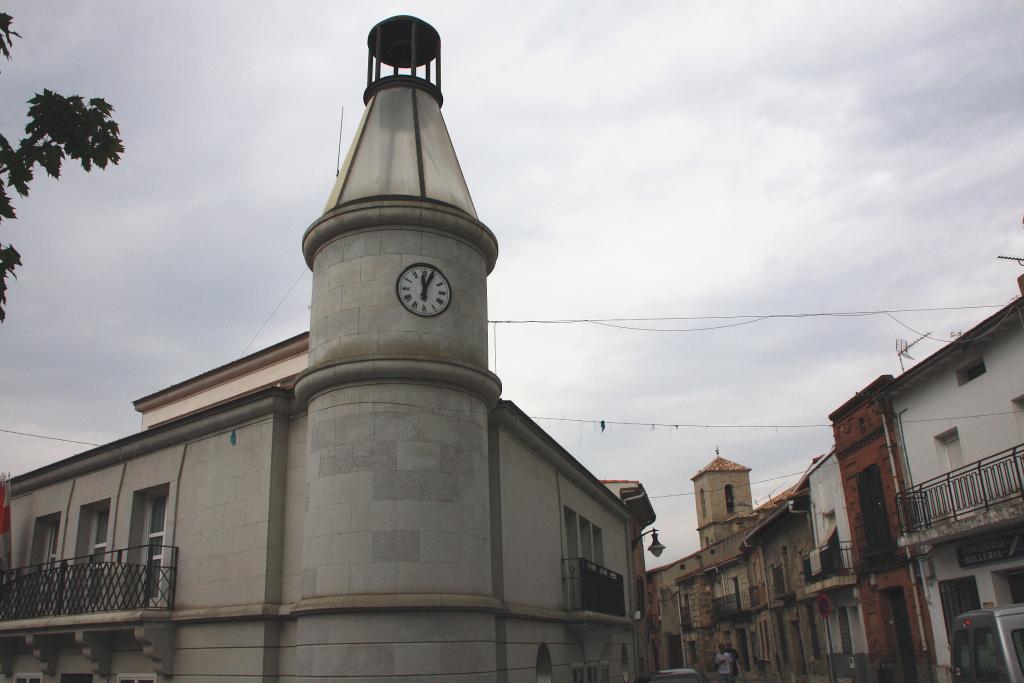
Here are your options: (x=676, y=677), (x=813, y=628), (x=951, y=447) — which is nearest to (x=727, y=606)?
(x=813, y=628)

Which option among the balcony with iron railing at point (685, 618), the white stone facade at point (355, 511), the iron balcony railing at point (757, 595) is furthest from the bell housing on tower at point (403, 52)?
the balcony with iron railing at point (685, 618)

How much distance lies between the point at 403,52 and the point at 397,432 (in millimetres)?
9003

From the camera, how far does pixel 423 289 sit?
1295cm

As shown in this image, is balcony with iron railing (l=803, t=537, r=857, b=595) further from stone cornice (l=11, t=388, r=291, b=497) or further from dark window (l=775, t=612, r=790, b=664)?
stone cornice (l=11, t=388, r=291, b=497)

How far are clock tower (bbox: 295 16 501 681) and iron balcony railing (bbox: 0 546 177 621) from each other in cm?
411

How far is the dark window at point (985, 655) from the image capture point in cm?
1145

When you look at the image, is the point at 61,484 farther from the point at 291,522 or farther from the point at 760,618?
the point at 760,618

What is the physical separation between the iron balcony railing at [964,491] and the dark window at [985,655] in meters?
5.42

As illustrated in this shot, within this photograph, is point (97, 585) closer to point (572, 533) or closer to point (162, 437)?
point (162, 437)

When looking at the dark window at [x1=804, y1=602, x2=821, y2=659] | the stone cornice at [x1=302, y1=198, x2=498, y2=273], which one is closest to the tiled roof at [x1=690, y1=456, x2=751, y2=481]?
the dark window at [x1=804, y1=602, x2=821, y2=659]

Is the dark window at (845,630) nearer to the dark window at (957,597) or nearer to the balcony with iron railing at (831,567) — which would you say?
the balcony with iron railing at (831,567)

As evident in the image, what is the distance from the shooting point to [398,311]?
41.6 feet

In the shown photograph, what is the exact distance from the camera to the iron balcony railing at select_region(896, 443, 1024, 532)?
1656 cm

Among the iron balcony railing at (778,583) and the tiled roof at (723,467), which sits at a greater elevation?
the tiled roof at (723,467)
